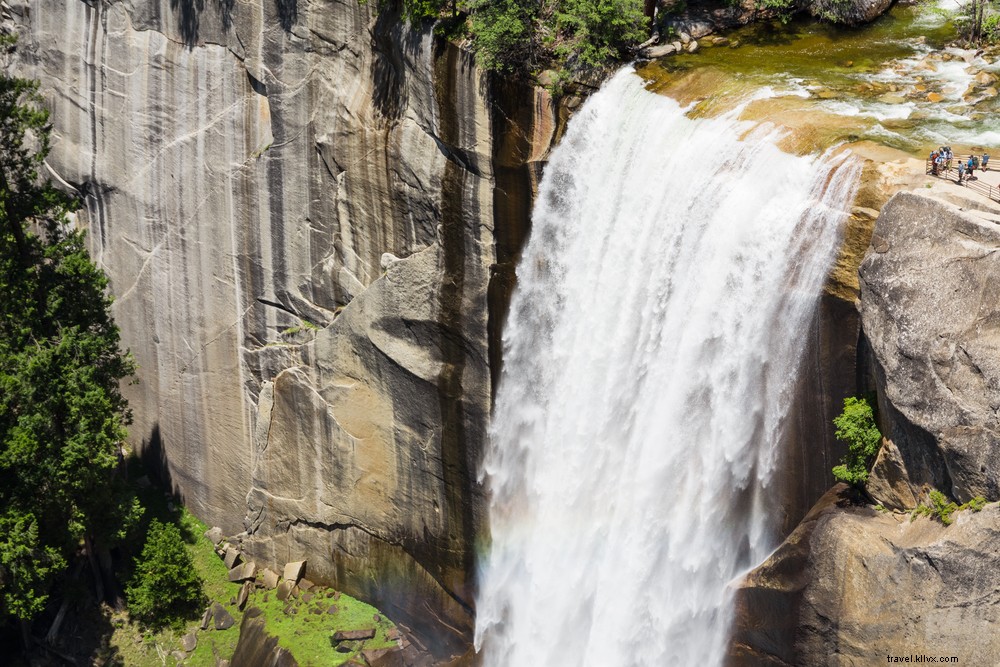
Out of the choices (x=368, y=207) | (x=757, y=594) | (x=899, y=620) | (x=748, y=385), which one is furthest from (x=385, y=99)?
(x=899, y=620)

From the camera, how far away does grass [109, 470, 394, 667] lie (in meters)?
30.9

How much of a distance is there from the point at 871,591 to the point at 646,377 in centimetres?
686

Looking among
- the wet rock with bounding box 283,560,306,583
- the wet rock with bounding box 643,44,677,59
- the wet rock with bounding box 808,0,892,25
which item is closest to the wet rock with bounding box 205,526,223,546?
the wet rock with bounding box 283,560,306,583

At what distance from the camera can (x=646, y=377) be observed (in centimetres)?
2403

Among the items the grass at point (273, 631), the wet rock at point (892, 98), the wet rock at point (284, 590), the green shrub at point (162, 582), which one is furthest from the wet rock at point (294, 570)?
the wet rock at point (892, 98)

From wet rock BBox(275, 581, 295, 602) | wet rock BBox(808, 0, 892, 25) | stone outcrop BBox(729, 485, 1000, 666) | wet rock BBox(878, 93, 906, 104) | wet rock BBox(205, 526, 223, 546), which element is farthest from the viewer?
wet rock BBox(205, 526, 223, 546)

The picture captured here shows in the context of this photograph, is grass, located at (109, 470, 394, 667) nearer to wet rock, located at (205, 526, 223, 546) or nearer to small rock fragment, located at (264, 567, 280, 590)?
small rock fragment, located at (264, 567, 280, 590)

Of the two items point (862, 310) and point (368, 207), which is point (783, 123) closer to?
point (862, 310)

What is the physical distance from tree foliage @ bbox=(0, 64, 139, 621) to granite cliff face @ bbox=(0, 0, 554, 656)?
4.04 metres

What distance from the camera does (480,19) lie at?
26047 mm

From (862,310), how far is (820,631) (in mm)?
6300

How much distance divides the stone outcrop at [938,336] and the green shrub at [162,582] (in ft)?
71.2

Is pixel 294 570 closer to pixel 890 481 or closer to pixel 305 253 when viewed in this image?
pixel 305 253

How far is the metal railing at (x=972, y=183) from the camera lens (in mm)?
19603
